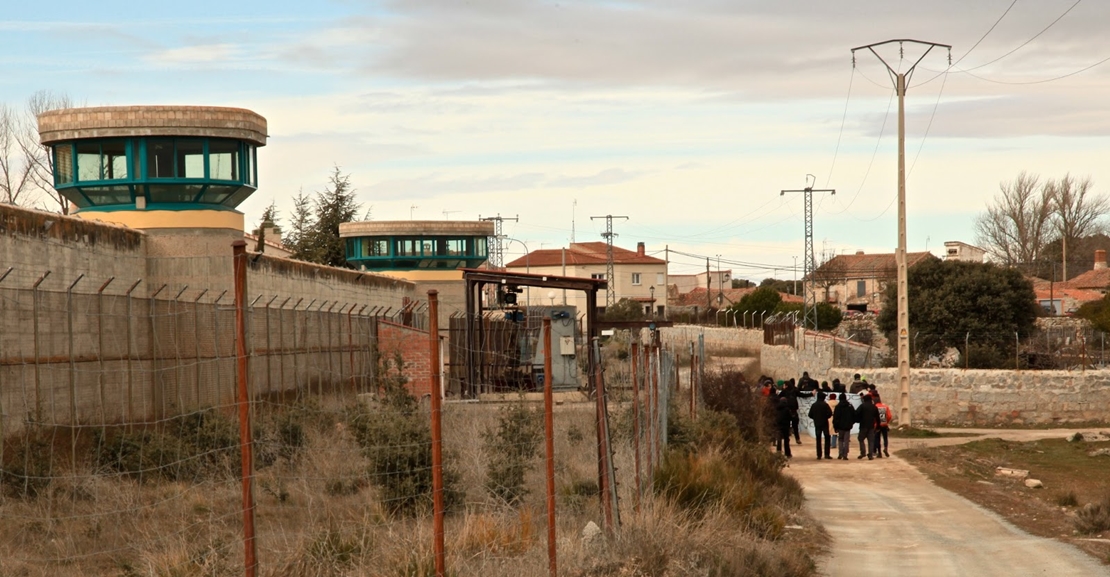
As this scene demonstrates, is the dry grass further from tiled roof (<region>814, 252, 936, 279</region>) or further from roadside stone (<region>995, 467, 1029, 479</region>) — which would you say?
tiled roof (<region>814, 252, 936, 279</region>)

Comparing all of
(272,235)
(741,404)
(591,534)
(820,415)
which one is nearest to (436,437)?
(591,534)

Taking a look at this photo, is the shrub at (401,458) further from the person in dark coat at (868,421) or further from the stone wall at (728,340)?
the stone wall at (728,340)

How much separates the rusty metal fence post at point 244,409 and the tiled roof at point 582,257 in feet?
308

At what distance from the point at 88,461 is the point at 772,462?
1037cm

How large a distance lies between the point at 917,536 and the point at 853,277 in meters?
91.3

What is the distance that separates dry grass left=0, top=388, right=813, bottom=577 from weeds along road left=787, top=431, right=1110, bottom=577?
1.05 meters

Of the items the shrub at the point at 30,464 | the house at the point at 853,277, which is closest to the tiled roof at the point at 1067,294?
the house at the point at 853,277

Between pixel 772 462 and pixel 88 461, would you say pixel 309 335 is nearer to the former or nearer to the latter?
pixel 772 462

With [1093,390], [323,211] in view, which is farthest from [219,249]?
[323,211]

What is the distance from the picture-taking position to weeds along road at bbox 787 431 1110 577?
466 inches

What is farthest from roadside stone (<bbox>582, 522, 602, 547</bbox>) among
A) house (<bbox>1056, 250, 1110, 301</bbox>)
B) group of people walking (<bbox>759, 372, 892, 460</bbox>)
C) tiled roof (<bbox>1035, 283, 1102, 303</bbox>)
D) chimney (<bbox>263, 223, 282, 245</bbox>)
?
house (<bbox>1056, 250, 1110, 301</bbox>)

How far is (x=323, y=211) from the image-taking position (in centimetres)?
6506

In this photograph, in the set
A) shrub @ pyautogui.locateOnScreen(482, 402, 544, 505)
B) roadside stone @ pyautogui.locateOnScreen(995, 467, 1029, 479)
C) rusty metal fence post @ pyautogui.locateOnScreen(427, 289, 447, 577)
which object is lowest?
roadside stone @ pyautogui.locateOnScreen(995, 467, 1029, 479)

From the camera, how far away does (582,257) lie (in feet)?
338
